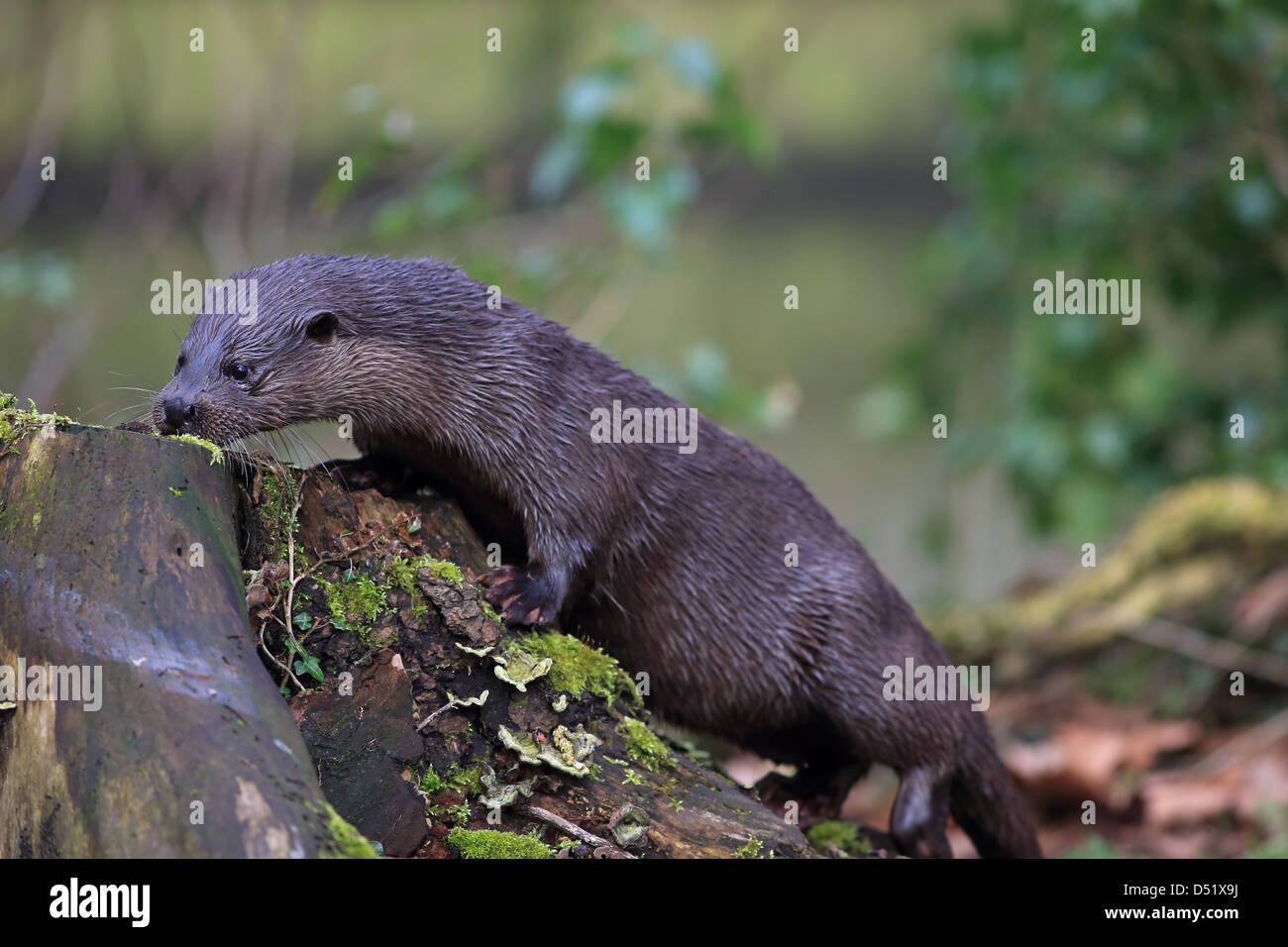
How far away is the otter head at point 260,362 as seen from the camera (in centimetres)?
300

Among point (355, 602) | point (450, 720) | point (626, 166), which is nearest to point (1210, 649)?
point (626, 166)

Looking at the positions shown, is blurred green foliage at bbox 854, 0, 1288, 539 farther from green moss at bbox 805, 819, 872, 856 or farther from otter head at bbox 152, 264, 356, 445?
otter head at bbox 152, 264, 356, 445

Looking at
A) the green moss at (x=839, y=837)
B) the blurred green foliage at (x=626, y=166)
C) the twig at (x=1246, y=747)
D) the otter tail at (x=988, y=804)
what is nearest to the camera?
the green moss at (x=839, y=837)

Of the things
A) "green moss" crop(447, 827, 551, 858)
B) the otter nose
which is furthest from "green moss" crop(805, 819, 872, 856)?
the otter nose

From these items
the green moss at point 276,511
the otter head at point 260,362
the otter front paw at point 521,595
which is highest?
the otter head at point 260,362

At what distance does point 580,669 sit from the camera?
10.2ft

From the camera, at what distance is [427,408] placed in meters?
3.29

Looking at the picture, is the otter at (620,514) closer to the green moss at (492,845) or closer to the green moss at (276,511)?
the green moss at (276,511)

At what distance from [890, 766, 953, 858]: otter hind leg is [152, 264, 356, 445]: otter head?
2105 mm

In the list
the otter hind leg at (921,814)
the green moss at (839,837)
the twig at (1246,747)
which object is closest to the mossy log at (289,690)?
the green moss at (839,837)

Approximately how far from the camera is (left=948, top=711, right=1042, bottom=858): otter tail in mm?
3971

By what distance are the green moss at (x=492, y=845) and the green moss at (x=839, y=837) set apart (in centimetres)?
124

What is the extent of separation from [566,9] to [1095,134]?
7.76 metres

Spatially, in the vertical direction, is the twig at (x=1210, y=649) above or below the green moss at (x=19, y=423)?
below
